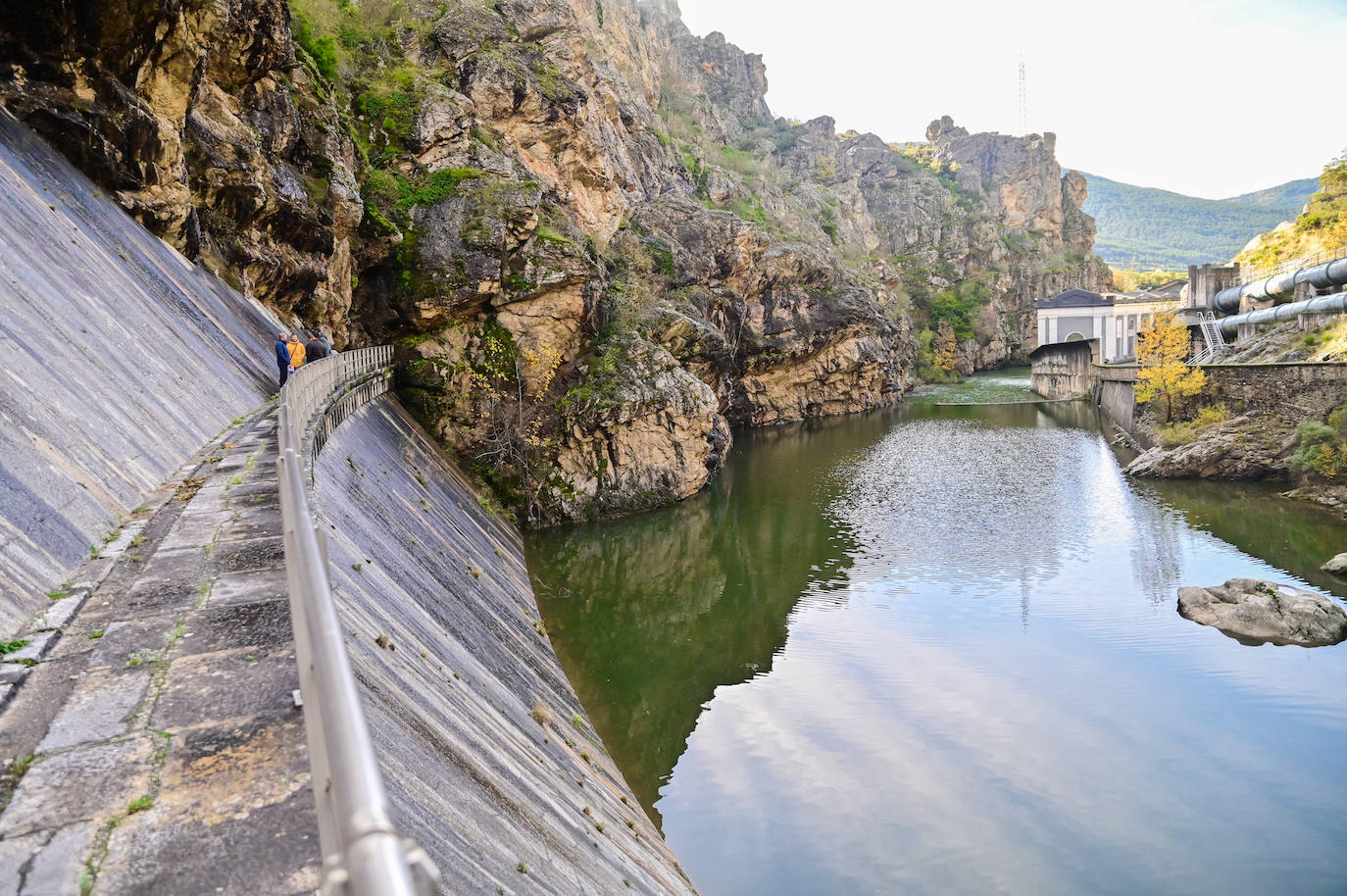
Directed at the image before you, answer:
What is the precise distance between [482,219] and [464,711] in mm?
26347

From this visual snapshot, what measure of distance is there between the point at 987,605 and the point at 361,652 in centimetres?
2057

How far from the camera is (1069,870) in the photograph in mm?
12453

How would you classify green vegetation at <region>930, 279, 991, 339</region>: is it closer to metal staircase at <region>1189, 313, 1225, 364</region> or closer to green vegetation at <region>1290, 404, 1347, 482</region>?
metal staircase at <region>1189, 313, 1225, 364</region>

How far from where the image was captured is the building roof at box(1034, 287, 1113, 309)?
92875 mm

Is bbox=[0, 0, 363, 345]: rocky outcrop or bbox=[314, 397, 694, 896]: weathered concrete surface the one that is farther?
bbox=[0, 0, 363, 345]: rocky outcrop

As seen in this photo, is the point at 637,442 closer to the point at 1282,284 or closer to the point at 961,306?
the point at 1282,284

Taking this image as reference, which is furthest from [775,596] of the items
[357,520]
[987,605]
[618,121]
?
[618,121]

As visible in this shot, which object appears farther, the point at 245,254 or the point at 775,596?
the point at 775,596

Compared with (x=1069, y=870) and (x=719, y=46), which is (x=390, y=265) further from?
(x=719, y=46)

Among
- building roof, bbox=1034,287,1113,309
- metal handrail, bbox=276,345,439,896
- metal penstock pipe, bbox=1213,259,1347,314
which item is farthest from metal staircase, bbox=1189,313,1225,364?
metal handrail, bbox=276,345,439,896

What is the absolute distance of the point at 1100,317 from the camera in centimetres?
9131

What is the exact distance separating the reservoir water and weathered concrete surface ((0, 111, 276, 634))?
33.5 ft

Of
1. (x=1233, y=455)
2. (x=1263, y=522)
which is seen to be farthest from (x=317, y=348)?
(x=1233, y=455)

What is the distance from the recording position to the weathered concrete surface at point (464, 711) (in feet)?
19.9
